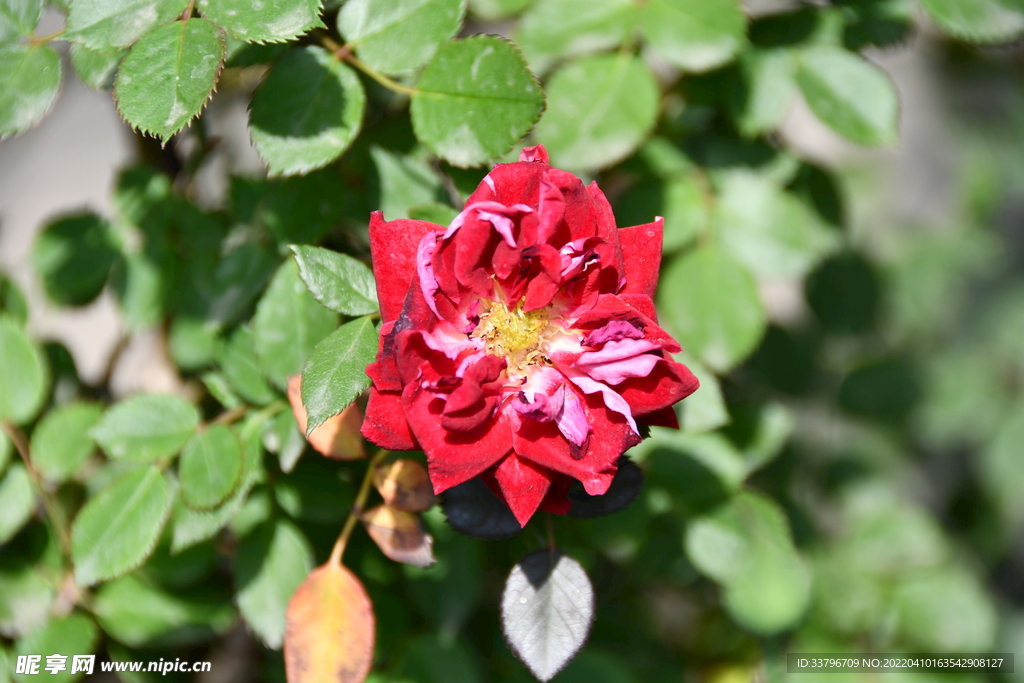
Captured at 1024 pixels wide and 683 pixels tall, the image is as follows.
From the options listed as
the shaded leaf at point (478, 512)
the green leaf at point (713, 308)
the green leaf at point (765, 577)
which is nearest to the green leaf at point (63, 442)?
the shaded leaf at point (478, 512)

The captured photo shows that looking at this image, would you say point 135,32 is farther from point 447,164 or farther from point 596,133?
point 596,133

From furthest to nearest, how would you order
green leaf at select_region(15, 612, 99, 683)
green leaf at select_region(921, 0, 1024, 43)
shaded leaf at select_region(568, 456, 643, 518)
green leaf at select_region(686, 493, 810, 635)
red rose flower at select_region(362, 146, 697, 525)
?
green leaf at select_region(686, 493, 810, 635) → green leaf at select_region(921, 0, 1024, 43) → green leaf at select_region(15, 612, 99, 683) → shaded leaf at select_region(568, 456, 643, 518) → red rose flower at select_region(362, 146, 697, 525)

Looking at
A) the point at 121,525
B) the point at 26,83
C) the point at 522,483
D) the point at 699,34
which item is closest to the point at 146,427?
the point at 121,525

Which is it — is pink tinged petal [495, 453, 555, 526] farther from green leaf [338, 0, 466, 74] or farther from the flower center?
green leaf [338, 0, 466, 74]

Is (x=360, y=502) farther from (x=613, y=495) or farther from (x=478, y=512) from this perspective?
(x=613, y=495)

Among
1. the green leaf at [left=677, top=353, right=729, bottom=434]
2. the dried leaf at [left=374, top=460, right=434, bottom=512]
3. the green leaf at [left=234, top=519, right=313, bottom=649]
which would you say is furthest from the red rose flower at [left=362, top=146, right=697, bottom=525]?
the green leaf at [left=234, top=519, right=313, bottom=649]

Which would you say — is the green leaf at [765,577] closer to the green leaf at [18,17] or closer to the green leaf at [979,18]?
the green leaf at [979,18]

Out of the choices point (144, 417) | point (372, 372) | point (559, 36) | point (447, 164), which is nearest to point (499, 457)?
point (372, 372)
